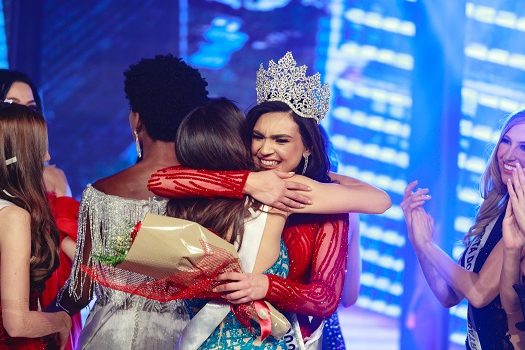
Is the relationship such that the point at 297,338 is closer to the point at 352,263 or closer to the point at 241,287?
the point at 241,287

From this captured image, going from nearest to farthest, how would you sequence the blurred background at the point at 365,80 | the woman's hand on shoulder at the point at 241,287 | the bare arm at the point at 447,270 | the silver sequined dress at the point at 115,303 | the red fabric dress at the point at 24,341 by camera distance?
1. the woman's hand on shoulder at the point at 241,287
2. the red fabric dress at the point at 24,341
3. the silver sequined dress at the point at 115,303
4. the bare arm at the point at 447,270
5. the blurred background at the point at 365,80

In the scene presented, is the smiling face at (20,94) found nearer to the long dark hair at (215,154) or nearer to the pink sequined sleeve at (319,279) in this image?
the long dark hair at (215,154)

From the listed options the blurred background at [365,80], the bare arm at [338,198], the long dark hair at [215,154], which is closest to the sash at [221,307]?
the long dark hair at [215,154]

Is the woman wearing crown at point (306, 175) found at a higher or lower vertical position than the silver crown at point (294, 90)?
lower

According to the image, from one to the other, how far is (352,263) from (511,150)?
2.49 feet

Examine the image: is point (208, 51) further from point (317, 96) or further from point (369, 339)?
point (317, 96)

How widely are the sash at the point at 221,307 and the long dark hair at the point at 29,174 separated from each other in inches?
20.1

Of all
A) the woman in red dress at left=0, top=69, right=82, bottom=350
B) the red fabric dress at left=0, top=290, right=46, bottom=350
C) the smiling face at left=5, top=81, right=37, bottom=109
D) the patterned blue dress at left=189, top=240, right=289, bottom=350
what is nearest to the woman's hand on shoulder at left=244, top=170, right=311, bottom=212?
the patterned blue dress at left=189, top=240, right=289, bottom=350

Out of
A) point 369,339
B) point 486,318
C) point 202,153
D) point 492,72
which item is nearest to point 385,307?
point 369,339

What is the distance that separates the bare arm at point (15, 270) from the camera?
8.49 ft

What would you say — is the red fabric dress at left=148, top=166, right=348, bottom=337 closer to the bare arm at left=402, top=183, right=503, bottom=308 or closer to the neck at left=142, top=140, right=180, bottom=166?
the neck at left=142, top=140, right=180, bottom=166

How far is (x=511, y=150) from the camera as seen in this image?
3.29 metres

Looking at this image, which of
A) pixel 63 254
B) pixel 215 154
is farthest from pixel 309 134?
pixel 63 254

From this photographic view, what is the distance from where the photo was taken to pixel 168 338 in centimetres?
304
